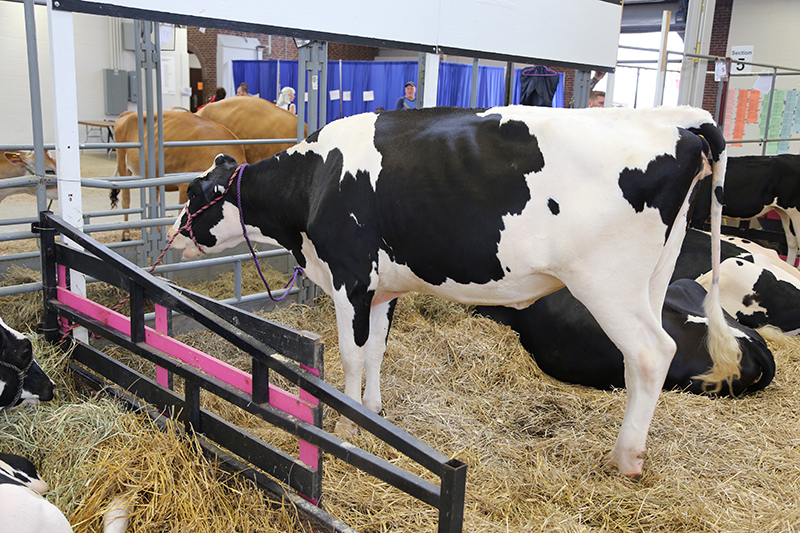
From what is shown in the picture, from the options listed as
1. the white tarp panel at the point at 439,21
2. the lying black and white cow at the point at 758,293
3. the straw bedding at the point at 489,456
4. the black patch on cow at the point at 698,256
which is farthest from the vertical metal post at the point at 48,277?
the lying black and white cow at the point at 758,293

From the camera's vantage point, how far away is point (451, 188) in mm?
2850

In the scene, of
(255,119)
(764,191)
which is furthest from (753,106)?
(255,119)

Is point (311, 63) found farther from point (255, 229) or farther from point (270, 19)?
point (255, 229)

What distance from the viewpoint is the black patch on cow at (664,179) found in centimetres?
264

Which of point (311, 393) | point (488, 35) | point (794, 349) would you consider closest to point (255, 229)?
point (311, 393)

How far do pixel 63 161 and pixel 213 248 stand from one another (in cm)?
83

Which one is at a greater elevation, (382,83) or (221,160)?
(382,83)

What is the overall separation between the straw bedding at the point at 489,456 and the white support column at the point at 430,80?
1.79m

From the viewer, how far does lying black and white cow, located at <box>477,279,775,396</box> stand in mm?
3828

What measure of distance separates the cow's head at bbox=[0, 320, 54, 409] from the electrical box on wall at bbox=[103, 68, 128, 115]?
50.0 feet

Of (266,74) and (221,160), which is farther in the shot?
(266,74)

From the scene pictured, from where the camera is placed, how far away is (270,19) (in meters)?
3.81

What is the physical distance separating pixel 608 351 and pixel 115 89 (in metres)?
15.8

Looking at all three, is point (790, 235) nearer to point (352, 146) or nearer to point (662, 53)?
point (662, 53)
